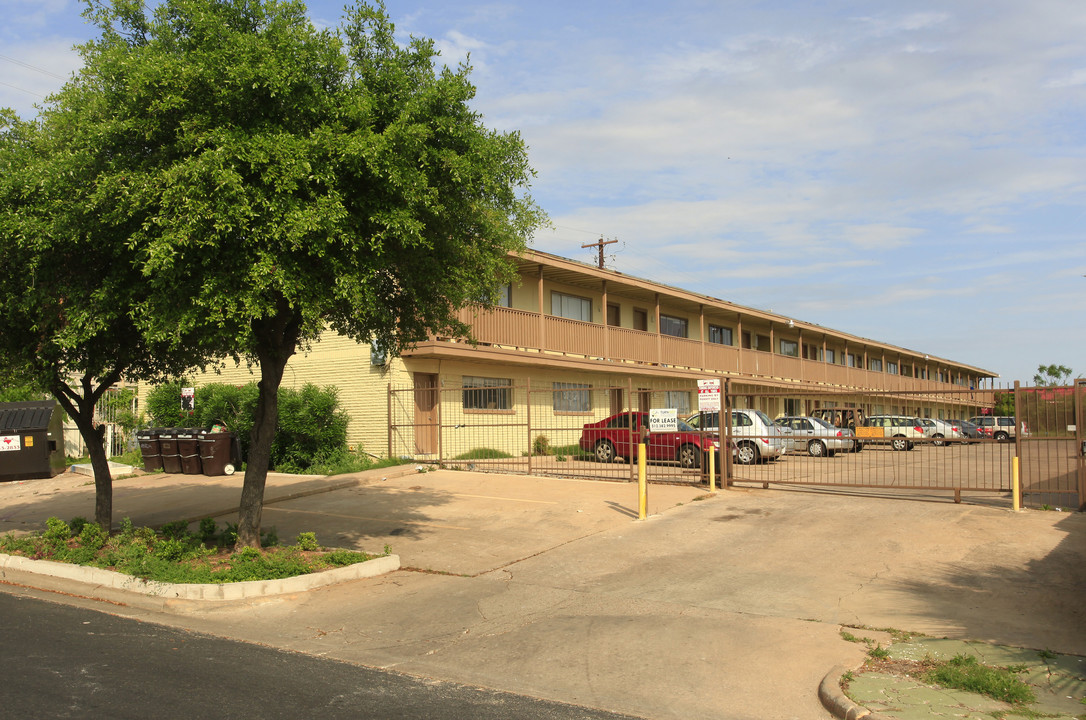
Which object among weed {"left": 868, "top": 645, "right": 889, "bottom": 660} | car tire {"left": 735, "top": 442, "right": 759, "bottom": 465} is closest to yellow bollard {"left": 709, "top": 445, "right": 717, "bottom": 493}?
car tire {"left": 735, "top": 442, "right": 759, "bottom": 465}

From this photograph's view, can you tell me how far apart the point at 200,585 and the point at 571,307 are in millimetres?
19686

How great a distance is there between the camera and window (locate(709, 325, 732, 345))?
3675 centimetres

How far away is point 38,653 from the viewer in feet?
21.8

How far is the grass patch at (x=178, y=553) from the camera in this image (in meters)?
9.34

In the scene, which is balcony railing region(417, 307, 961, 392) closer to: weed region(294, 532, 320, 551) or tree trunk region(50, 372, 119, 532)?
weed region(294, 532, 320, 551)

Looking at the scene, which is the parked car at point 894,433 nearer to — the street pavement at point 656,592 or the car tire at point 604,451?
the street pavement at point 656,592

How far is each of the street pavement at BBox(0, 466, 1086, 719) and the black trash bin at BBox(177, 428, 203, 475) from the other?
4.37m

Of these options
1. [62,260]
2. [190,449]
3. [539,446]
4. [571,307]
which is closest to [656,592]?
[62,260]

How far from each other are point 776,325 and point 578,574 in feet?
100

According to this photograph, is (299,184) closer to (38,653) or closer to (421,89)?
(421,89)

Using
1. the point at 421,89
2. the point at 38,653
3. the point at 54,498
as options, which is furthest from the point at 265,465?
the point at 54,498

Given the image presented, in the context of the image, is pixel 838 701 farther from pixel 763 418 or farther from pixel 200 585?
pixel 763 418

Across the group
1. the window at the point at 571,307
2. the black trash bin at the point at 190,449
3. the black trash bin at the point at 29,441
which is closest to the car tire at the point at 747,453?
the window at the point at 571,307

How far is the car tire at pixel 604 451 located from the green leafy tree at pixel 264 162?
11.0 meters
